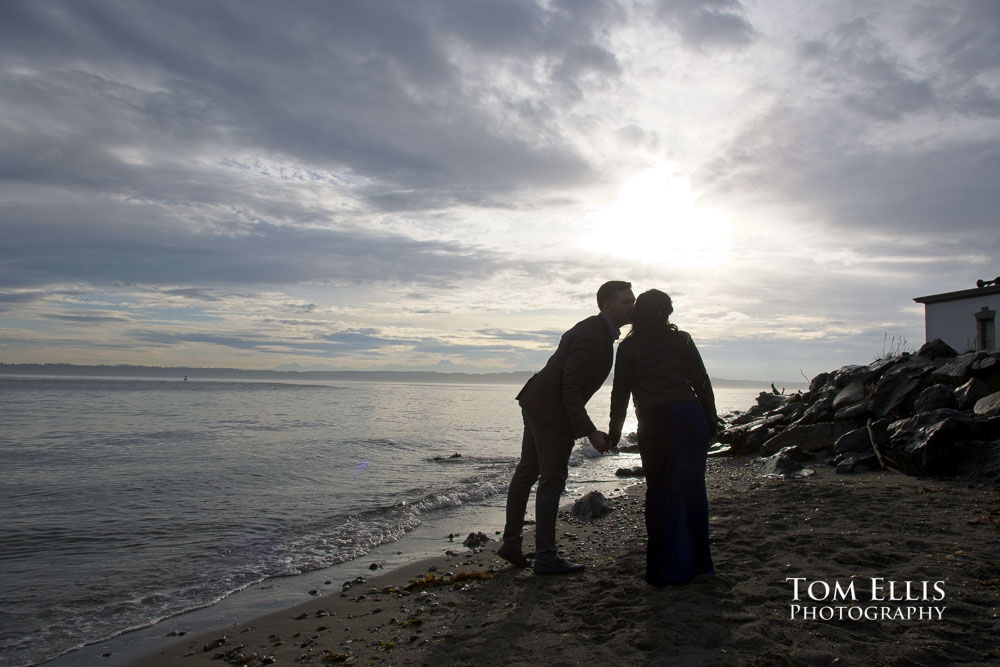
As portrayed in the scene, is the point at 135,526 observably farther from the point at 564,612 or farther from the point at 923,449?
the point at 923,449

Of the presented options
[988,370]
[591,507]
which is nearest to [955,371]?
[988,370]

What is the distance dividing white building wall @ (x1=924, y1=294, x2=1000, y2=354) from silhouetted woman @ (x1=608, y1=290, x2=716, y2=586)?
1887 centimetres

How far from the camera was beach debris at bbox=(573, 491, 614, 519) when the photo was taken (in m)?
7.54

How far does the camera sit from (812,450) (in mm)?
11047

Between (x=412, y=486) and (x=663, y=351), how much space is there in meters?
7.73

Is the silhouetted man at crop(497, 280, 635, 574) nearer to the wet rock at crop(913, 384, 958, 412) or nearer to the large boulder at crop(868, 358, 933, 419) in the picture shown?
the wet rock at crop(913, 384, 958, 412)

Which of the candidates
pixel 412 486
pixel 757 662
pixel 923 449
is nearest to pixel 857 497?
pixel 923 449

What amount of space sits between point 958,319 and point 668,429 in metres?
20.3

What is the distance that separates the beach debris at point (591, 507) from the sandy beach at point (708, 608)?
1494 mm

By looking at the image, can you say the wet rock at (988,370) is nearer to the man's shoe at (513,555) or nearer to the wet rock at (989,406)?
the wet rock at (989,406)

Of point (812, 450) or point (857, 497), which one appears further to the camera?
point (812, 450)

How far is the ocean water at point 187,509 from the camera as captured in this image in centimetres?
507

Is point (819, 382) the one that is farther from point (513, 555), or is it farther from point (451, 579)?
point (451, 579)

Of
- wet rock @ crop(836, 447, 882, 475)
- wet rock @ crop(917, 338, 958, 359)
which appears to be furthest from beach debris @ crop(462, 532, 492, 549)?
wet rock @ crop(917, 338, 958, 359)
